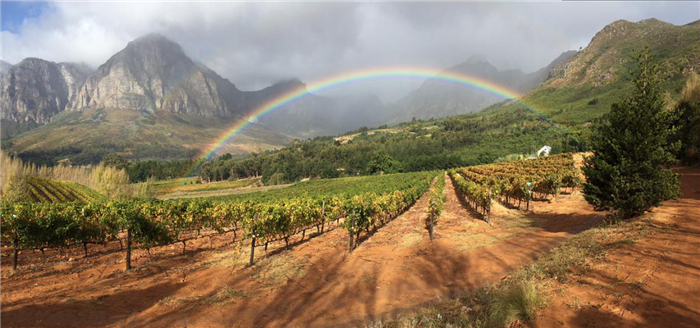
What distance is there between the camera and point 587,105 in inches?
4820

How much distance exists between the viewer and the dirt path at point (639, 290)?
18.0 ft

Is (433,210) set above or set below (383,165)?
below

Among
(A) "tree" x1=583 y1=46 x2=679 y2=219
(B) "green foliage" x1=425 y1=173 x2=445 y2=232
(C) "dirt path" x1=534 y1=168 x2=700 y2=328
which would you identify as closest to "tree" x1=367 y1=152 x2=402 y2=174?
(B) "green foliage" x1=425 y1=173 x2=445 y2=232

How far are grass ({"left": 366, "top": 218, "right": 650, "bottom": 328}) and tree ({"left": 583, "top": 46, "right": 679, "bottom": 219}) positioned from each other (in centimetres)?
206

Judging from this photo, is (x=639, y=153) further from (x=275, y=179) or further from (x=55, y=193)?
(x=275, y=179)

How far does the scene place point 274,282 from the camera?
11.3 m

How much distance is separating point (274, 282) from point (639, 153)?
16.2 m

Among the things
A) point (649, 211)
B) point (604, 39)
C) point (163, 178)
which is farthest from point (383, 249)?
point (604, 39)

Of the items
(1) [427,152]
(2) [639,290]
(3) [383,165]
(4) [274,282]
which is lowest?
(4) [274,282]

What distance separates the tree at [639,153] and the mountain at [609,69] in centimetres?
8900

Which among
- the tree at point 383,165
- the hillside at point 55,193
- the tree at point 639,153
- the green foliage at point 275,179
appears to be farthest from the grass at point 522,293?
the green foliage at point 275,179

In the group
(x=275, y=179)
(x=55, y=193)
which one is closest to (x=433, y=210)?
(x=55, y=193)

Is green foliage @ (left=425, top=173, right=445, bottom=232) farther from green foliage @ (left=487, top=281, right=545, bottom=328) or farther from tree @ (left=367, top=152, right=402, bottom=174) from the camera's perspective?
tree @ (left=367, top=152, right=402, bottom=174)

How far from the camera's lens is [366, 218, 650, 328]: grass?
6043 mm
